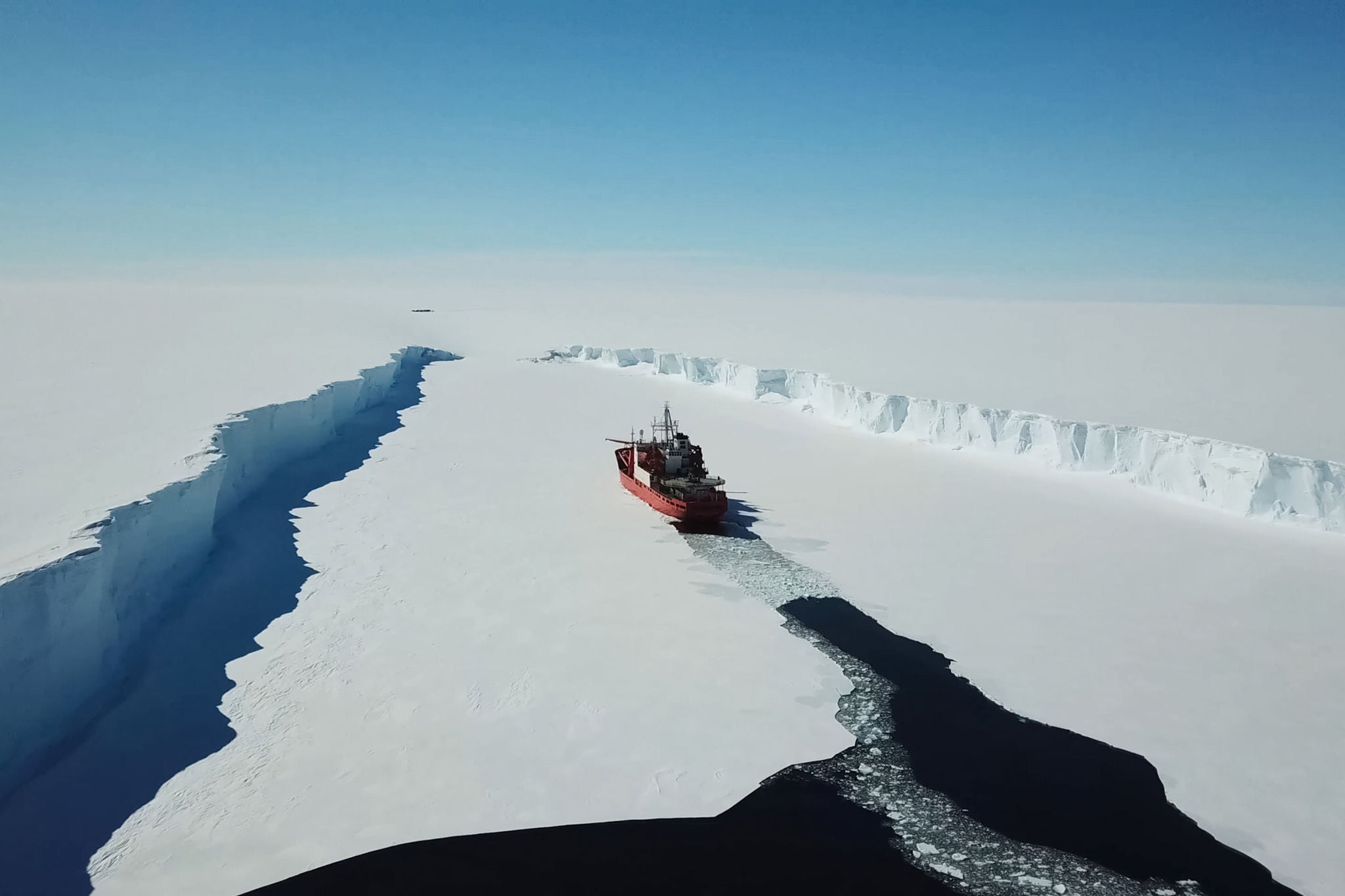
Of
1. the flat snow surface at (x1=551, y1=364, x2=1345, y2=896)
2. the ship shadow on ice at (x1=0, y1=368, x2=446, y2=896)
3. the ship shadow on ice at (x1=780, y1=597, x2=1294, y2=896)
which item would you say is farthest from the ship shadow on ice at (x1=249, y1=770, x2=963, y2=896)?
the flat snow surface at (x1=551, y1=364, x2=1345, y2=896)

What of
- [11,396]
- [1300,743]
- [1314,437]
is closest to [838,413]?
[1314,437]

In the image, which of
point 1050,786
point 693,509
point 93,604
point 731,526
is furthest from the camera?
point 731,526

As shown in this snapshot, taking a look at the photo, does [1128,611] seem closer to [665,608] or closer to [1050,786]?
[1050,786]

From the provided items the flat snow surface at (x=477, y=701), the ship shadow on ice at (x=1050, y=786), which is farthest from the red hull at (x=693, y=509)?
the ship shadow on ice at (x=1050, y=786)

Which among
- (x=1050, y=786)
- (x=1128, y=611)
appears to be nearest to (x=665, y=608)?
(x=1050, y=786)

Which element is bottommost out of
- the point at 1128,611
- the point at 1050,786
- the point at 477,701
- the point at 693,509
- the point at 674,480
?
the point at 477,701

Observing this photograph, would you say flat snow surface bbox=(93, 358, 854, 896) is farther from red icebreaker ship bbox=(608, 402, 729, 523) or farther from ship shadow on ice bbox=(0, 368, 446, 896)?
red icebreaker ship bbox=(608, 402, 729, 523)
